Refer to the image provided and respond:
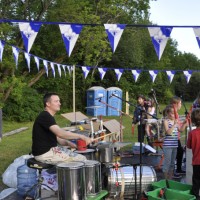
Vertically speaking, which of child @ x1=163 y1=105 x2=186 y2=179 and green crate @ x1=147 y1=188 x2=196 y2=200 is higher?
child @ x1=163 y1=105 x2=186 y2=179

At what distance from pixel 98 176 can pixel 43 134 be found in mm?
997

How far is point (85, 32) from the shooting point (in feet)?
58.2

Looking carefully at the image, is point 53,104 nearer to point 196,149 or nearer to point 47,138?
point 47,138

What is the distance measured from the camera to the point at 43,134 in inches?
184

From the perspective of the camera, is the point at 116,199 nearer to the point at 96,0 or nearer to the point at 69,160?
the point at 69,160

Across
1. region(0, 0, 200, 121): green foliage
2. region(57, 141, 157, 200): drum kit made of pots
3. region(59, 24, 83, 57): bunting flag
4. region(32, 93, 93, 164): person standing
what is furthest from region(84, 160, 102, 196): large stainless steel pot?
region(0, 0, 200, 121): green foliage

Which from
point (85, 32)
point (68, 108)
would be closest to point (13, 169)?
point (85, 32)

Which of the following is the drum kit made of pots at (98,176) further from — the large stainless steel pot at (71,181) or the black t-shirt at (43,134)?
the black t-shirt at (43,134)

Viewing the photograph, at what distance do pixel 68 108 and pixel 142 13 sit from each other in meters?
10.0

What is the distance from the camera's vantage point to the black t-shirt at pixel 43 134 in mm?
4570

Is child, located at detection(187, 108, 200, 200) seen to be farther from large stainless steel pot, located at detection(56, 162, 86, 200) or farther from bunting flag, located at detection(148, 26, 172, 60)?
bunting flag, located at detection(148, 26, 172, 60)

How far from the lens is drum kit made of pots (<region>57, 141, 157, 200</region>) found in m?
4.43

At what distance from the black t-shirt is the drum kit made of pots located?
0.38m

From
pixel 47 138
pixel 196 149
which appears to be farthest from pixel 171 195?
pixel 47 138
